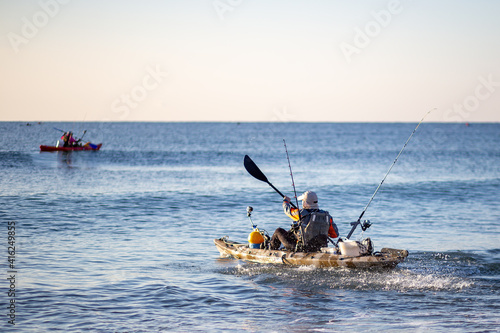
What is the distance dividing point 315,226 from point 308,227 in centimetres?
15

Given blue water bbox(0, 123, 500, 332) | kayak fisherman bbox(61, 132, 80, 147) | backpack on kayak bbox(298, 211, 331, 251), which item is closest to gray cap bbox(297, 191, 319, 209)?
backpack on kayak bbox(298, 211, 331, 251)

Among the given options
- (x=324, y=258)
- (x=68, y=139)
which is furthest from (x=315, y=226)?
(x=68, y=139)

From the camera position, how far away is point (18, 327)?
873cm

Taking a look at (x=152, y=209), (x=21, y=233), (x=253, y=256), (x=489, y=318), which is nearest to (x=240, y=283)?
(x=253, y=256)

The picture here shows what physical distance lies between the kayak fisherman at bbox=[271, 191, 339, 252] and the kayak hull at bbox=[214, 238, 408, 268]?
22 cm

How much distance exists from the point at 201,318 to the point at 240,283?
2421 millimetres

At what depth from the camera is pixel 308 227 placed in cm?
1220

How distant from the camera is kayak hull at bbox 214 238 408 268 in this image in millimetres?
11859

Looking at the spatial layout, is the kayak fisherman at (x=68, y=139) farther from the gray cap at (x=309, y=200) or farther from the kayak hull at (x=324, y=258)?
the gray cap at (x=309, y=200)

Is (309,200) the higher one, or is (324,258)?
(309,200)

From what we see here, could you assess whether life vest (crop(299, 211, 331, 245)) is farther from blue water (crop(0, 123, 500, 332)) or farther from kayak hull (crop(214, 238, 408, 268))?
blue water (crop(0, 123, 500, 332))

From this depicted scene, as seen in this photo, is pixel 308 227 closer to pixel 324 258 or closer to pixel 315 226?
pixel 315 226

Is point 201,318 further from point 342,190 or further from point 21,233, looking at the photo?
point 342,190

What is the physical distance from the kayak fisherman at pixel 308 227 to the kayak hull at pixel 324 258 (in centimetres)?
22
